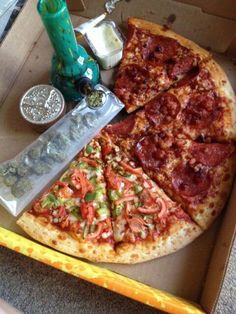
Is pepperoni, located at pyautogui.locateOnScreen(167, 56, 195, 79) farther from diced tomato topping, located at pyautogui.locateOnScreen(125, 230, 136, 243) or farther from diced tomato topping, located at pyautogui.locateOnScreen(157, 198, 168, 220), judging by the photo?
diced tomato topping, located at pyautogui.locateOnScreen(125, 230, 136, 243)

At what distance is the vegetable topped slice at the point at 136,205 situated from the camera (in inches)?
62.9

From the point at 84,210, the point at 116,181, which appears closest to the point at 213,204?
the point at 116,181

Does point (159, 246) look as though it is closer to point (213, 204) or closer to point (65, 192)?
point (213, 204)

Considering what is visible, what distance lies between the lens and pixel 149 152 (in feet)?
5.69

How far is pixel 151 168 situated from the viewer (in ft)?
5.61

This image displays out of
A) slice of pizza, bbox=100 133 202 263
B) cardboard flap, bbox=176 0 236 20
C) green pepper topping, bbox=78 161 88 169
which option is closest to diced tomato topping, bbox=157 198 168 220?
slice of pizza, bbox=100 133 202 263

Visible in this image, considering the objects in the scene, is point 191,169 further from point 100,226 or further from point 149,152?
point 100,226

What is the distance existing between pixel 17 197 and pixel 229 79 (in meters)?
1.00

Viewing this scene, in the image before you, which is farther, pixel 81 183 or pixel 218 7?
pixel 218 7

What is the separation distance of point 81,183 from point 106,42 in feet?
2.08

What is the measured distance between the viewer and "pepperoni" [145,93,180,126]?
70.1 inches

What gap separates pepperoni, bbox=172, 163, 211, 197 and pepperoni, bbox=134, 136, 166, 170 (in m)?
0.07

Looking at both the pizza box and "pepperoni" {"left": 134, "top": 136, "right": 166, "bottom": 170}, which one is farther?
"pepperoni" {"left": 134, "top": 136, "right": 166, "bottom": 170}

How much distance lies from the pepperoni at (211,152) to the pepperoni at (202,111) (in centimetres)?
9
